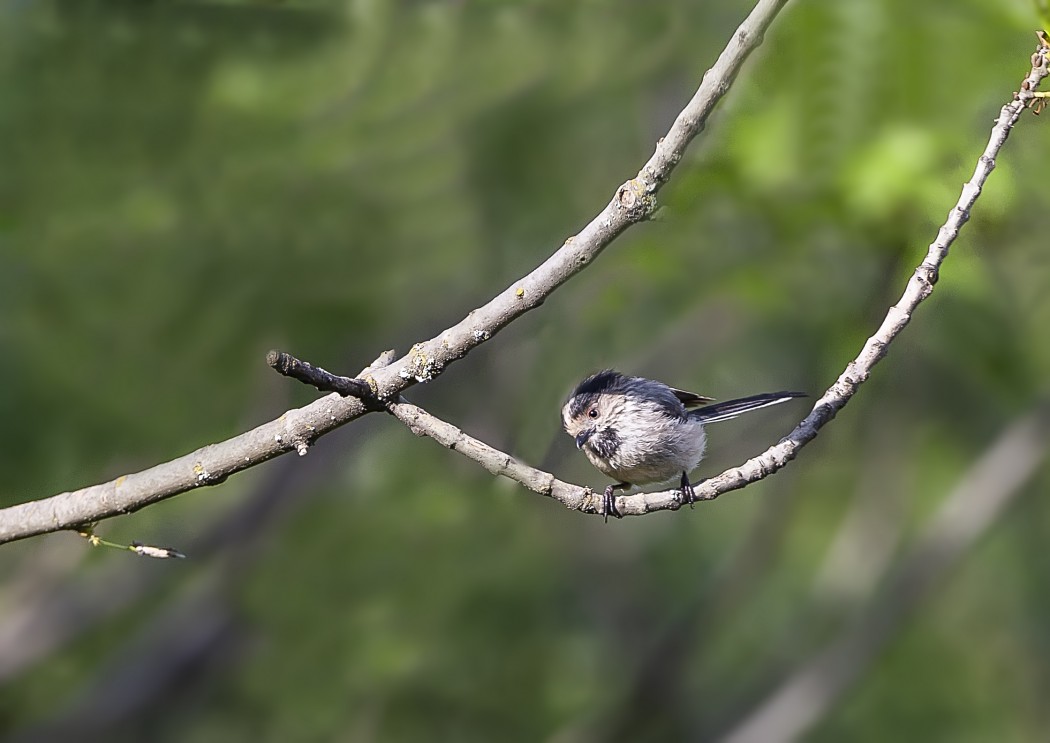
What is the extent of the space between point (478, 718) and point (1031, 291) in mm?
4375

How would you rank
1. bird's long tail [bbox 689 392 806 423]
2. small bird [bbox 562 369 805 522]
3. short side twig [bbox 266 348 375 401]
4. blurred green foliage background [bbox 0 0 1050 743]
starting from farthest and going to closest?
blurred green foliage background [bbox 0 0 1050 743] → small bird [bbox 562 369 805 522] → bird's long tail [bbox 689 392 806 423] → short side twig [bbox 266 348 375 401]

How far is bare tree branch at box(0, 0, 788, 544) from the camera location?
5.97ft

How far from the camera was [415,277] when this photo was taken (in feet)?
17.0

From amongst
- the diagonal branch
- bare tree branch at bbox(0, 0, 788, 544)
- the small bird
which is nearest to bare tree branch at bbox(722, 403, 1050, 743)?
the small bird

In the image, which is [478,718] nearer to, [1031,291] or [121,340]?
[121,340]

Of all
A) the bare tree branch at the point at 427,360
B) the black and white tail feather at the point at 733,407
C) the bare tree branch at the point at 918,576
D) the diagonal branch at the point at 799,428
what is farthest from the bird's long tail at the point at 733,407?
the bare tree branch at the point at 918,576

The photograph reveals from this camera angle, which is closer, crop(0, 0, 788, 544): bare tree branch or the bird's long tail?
crop(0, 0, 788, 544): bare tree branch

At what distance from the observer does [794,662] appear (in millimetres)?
6781

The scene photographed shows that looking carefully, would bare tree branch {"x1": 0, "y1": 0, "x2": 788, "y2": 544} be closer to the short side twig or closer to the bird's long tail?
the short side twig

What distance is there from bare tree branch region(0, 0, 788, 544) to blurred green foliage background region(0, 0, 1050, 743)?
1.69 metres

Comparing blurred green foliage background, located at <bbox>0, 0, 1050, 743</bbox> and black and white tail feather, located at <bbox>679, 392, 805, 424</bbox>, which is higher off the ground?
blurred green foliage background, located at <bbox>0, 0, 1050, 743</bbox>

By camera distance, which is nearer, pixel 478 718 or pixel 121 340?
pixel 121 340

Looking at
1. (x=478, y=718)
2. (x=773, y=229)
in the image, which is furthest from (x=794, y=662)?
(x=773, y=229)

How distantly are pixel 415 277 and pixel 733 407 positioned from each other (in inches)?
79.2
